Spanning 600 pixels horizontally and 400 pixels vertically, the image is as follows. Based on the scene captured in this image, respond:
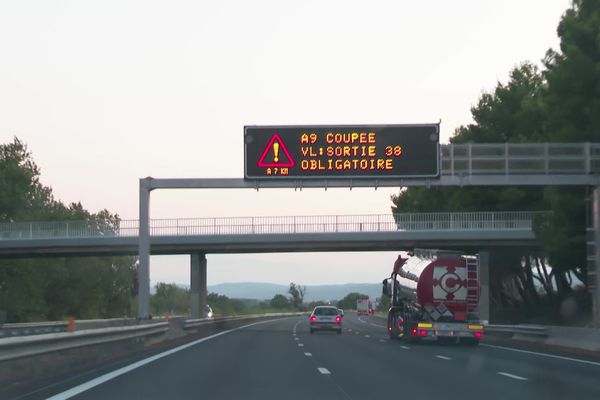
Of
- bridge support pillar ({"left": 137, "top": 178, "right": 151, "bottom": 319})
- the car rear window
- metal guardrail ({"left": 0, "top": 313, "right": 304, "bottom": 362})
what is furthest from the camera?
the car rear window

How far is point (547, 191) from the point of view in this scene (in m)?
49.6

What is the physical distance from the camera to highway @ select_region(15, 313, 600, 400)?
16.9 metres

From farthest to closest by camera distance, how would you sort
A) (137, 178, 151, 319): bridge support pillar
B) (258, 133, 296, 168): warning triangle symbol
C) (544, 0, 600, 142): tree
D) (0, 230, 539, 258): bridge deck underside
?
(0, 230, 539, 258): bridge deck underside
(544, 0, 600, 142): tree
(137, 178, 151, 319): bridge support pillar
(258, 133, 296, 168): warning triangle symbol

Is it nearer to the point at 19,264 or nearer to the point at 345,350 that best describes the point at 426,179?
the point at 345,350

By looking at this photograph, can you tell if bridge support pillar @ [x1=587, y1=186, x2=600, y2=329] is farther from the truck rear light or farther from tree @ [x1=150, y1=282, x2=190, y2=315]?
tree @ [x1=150, y1=282, x2=190, y2=315]

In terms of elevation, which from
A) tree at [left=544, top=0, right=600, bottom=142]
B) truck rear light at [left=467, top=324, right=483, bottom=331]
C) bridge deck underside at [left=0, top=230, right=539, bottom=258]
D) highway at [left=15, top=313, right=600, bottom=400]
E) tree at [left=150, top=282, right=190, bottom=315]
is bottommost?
tree at [left=150, top=282, right=190, bottom=315]

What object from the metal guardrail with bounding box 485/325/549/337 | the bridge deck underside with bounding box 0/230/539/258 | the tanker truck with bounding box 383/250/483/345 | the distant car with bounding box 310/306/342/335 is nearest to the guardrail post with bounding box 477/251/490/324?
the bridge deck underside with bounding box 0/230/539/258

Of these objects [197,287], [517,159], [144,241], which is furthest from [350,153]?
[197,287]

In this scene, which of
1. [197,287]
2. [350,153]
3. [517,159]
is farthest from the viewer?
[197,287]

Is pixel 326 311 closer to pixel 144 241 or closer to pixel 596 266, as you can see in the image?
pixel 144 241

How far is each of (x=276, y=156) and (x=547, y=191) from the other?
1696cm

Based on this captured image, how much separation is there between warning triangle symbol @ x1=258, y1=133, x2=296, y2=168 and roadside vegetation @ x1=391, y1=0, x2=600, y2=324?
11.1 m

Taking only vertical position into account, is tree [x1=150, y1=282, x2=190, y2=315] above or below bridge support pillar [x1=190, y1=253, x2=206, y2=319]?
below

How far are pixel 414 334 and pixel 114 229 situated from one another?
2892 cm
